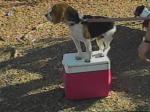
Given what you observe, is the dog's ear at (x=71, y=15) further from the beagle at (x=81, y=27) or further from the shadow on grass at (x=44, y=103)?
the shadow on grass at (x=44, y=103)

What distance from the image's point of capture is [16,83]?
19.4ft

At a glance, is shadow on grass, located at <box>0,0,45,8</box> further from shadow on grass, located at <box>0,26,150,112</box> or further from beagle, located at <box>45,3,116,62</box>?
beagle, located at <box>45,3,116,62</box>

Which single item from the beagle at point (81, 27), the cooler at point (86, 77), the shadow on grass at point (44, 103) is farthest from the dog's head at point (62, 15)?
the shadow on grass at point (44, 103)

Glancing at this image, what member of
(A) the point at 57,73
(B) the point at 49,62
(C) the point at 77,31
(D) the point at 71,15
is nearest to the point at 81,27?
(C) the point at 77,31

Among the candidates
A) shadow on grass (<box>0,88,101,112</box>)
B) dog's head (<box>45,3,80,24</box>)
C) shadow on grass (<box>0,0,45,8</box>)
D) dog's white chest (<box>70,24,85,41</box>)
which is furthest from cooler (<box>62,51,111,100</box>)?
shadow on grass (<box>0,0,45,8</box>)

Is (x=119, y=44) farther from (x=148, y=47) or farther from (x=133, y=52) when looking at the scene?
(x=148, y=47)

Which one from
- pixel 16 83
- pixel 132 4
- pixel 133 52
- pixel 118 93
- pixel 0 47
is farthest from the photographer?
pixel 132 4

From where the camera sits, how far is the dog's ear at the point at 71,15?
505cm

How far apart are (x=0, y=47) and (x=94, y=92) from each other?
2.42m

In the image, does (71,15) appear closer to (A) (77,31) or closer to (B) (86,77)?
(A) (77,31)

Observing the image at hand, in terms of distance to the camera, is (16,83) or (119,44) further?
(119,44)

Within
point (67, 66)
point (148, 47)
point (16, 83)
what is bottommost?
point (16, 83)

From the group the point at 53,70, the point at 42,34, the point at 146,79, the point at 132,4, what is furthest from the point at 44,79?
the point at 132,4

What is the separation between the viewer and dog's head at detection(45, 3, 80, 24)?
501 cm
